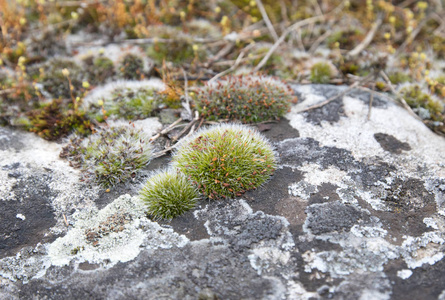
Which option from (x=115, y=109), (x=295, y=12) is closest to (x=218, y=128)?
(x=115, y=109)

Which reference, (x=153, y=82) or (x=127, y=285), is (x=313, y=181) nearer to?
(x=127, y=285)

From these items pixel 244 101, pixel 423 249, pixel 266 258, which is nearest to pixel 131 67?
pixel 244 101

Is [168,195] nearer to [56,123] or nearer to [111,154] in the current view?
[111,154]

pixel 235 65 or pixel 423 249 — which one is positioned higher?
pixel 235 65

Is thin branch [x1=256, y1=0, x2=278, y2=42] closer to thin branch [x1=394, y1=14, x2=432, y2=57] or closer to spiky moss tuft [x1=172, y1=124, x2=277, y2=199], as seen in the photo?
thin branch [x1=394, y1=14, x2=432, y2=57]

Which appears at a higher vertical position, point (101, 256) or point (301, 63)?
point (301, 63)

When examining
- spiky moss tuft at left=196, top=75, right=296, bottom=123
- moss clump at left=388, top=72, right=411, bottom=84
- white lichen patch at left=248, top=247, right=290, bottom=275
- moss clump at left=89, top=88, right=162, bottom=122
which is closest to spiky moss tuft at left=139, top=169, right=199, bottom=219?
white lichen patch at left=248, top=247, right=290, bottom=275

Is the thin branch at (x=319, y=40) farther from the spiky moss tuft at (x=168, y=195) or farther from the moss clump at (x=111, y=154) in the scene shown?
the spiky moss tuft at (x=168, y=195)
